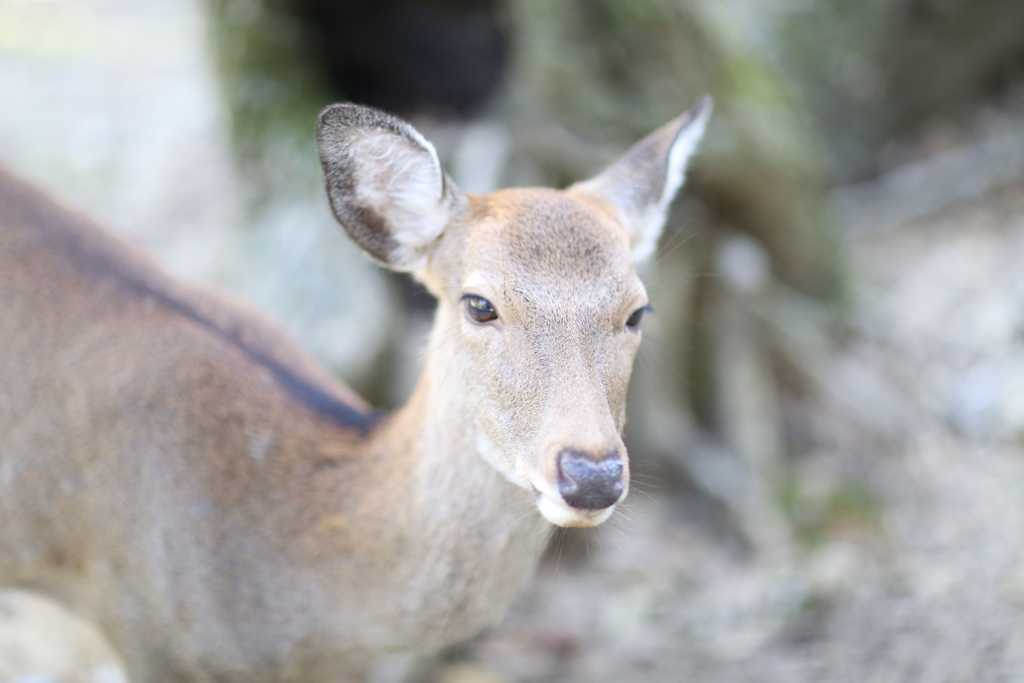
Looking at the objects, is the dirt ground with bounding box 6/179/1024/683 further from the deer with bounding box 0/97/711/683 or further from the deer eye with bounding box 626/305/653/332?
the deer eye with bounding box 626/305/653/332

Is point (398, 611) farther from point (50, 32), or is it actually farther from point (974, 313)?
point (50, 32)

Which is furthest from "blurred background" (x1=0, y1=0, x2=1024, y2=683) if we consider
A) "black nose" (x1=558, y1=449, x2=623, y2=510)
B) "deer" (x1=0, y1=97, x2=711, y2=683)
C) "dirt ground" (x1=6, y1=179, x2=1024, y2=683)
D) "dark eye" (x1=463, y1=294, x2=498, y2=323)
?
"black nose" (x1=558, y1=449, x2=623, y2=510)

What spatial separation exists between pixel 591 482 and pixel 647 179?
151cm

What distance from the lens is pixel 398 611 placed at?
3266mm

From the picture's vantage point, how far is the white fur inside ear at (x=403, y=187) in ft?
10.2

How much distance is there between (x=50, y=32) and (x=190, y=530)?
11.1m

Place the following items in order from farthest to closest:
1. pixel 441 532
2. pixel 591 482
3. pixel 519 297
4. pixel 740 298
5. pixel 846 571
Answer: pixel 740 298, pixel 846 571, pixel 441 532, pixel 519 297, pixel 591 482

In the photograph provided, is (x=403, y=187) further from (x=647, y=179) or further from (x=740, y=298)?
(x=740, y=298)

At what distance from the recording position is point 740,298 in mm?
6207

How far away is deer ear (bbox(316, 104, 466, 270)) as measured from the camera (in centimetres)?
306

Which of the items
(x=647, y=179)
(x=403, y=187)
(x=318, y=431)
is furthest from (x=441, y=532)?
(x=647, y=179)

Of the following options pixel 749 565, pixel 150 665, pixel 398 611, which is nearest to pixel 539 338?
pixel 398 611

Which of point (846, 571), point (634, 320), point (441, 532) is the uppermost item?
point (846, 571)

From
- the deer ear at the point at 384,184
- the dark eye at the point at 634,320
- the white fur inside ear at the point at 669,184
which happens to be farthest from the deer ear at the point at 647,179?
the deer ear at the point at 384,184
